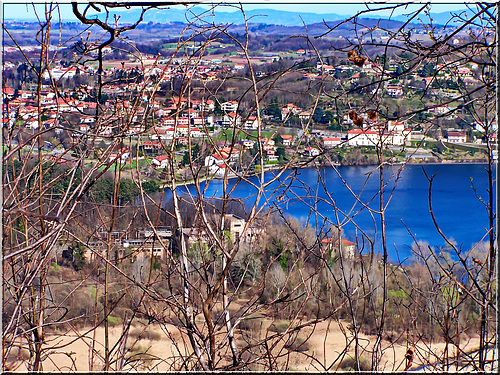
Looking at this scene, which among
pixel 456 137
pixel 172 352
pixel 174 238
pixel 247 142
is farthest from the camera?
pixel 456 137

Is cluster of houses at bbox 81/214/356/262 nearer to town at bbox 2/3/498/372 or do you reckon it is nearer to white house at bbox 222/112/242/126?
town at bbox 2/3/498/372

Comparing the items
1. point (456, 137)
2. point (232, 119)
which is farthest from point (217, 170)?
point (456, 137)

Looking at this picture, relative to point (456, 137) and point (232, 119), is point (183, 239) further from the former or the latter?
point (456, 137)

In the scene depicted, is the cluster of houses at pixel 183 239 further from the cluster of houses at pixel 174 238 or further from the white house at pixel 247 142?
the white house at pixel 247 142

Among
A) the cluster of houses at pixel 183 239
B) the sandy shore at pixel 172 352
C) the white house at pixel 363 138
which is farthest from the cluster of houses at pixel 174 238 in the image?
the white house at pixel 363 138

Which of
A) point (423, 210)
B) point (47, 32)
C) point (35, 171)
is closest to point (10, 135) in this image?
point (35, 171)

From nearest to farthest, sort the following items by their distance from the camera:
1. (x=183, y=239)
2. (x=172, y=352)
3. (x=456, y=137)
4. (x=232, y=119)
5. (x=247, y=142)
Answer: (x=183, y=239) < (x=232, y=119) < (x=172, y=352) < (x=247, y=142) < (x=456, y=137)

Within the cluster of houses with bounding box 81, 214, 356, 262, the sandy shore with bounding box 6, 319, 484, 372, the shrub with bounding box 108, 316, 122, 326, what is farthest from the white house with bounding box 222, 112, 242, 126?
the shrub with bounding box 108, 316, 122, 326

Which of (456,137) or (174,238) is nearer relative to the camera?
(174,238)

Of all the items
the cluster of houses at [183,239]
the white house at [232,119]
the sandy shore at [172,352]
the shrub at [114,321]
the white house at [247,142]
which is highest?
the white house at [232,119]

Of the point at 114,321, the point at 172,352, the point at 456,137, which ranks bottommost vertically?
the point at 114,321

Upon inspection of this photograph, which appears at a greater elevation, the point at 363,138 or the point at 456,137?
the point at 363,138
